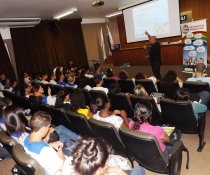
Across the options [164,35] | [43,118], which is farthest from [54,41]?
[43,118]

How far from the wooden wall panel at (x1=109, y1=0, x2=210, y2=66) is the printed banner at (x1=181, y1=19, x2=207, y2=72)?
44 cm

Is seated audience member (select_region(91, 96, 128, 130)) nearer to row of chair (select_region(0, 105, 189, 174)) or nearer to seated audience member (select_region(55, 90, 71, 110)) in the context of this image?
row of chair (select_region(0, 105, 189, 174))

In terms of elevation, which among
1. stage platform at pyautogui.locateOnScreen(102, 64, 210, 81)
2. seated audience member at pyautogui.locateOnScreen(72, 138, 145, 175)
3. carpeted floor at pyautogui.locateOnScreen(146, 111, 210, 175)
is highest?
seated audience member at pyautogui.locateOnScreen(72, 138, 145, 175)

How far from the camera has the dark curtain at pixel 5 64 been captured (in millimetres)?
8391

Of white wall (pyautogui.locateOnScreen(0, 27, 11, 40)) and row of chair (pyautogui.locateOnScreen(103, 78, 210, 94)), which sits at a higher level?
white wall (pyautogui.locateOnScreen(0, 27, 11, 40))

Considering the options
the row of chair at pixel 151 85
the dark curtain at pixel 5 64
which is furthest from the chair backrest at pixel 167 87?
the dark curtain at pixel 5 64

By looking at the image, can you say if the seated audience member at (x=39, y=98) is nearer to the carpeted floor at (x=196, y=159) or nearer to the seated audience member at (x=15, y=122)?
the seated audience member at (x=15, y=122)

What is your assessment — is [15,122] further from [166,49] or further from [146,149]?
[166,49]

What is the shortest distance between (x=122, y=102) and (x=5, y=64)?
681cm

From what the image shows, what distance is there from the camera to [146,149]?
1.78 meters

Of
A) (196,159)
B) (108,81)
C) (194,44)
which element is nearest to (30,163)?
(196,159)

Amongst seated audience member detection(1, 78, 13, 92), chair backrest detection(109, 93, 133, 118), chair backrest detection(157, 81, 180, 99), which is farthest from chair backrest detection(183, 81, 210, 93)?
seated audience member detection(1, 78, 13, 92)

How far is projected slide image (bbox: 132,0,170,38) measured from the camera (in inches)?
299

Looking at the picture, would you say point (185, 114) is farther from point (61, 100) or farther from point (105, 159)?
point (61, 100)
